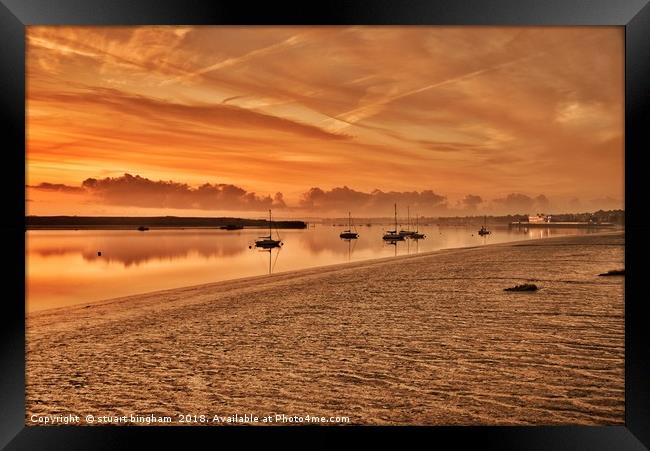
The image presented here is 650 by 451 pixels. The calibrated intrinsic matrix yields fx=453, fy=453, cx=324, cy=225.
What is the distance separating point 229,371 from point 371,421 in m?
2.02

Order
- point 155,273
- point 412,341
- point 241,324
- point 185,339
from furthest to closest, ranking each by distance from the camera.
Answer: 1. point 155,273
2. point 241,324
3. point 185,339
4. point 412,341

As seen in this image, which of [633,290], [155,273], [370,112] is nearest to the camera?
[633,290]

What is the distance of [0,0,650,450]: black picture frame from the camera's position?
416 centimetres

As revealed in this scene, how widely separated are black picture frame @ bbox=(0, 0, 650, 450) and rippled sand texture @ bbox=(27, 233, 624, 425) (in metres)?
0.49

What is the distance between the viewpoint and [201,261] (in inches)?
1246

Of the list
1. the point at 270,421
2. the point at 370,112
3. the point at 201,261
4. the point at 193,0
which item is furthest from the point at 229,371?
the point at 201,261

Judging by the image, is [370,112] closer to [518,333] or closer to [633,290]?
[518,333]

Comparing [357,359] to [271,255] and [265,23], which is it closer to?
[265,23]

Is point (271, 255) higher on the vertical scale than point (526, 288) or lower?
lower

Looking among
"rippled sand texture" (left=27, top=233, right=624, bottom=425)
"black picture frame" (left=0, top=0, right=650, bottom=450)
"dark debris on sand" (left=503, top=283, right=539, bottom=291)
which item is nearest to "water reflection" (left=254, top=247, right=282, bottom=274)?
"dark debris on sand" (left=503, top=283, right=539, bottom=291)

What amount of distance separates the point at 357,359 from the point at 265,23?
4.03m

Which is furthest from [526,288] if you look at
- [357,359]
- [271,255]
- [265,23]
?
[271,255]

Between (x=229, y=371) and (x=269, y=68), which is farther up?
(x=269, y=68)

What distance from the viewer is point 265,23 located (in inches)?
172
